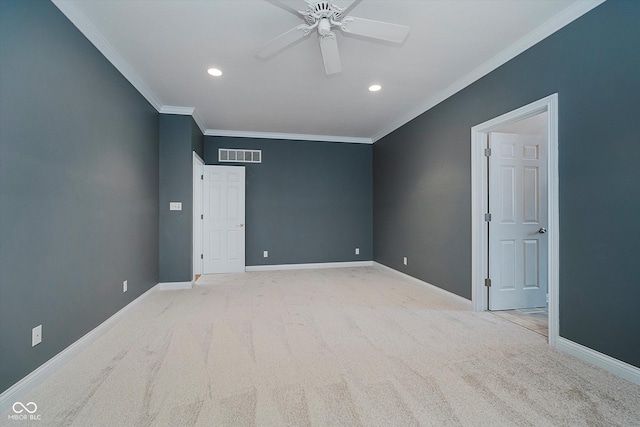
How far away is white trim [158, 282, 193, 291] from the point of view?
4.21 m

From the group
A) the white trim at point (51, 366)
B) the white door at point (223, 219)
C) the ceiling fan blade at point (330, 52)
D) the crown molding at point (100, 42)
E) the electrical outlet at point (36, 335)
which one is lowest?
the white trim at point (51, 366)

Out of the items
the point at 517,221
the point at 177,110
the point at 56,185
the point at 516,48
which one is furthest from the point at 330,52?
the point at 177,110

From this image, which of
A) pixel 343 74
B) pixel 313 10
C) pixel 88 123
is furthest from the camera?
pixel 343 74

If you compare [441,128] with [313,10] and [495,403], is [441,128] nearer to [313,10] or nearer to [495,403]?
[313,10]

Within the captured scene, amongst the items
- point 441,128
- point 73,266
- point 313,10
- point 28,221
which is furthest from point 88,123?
point 441,128

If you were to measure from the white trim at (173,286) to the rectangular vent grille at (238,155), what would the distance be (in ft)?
7.83

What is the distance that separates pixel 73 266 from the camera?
223 cm

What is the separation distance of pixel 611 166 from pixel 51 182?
3.93 meters

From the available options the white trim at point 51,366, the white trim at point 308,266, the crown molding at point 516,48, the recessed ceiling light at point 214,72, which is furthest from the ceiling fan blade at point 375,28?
the white trim at point 308,266

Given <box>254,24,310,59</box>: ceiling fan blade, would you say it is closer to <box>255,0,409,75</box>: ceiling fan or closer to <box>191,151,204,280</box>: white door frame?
<box>255,0,409,75</box>: ceiling fan

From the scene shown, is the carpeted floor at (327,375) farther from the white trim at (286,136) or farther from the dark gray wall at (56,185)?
the white trim at (286,136)

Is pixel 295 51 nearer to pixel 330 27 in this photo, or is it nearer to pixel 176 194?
pixel 330 27

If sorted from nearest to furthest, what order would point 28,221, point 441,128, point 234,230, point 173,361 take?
point 28,221 → point 173,361 → point 441,128 → point 234,230

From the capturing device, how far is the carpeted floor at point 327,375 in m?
1.57
